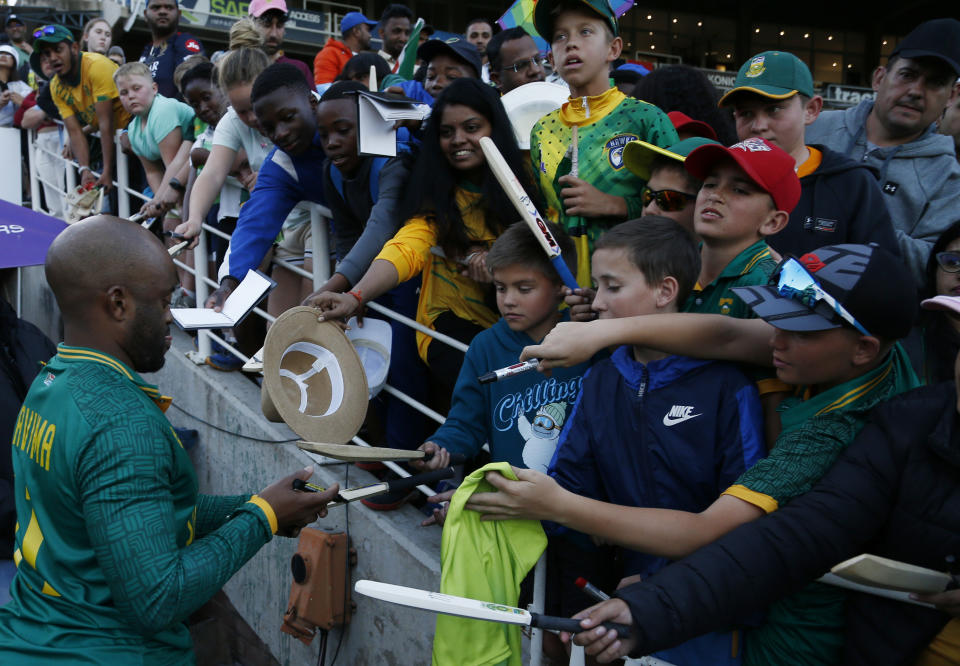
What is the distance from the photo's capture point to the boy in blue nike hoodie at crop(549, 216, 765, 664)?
197 centimetres

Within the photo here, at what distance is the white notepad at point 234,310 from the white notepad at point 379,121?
2.36 ft

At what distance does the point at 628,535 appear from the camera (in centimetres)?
177

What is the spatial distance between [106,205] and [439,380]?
504 cm

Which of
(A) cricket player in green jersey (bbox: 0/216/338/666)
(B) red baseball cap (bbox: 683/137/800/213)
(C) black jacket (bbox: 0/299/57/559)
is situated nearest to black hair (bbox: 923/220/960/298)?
(B) red baseball cap (bbox: 683/137/800/213)

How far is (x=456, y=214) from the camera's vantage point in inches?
126

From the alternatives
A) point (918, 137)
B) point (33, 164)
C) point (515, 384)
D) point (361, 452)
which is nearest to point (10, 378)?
point (361, 452)

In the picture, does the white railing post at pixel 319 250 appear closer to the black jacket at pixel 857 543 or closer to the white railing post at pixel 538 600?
the white railing post at pixel 538 600

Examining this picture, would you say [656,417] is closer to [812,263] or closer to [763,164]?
[812,263]

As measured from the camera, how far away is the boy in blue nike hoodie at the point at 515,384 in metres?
2.52

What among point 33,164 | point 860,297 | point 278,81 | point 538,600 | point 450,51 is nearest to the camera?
point 860,297

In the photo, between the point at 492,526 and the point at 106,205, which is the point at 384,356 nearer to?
the point at 492,526

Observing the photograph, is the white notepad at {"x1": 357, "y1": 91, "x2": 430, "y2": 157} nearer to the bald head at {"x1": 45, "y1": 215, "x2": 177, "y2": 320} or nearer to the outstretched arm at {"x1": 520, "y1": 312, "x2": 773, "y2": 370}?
the bald head at {"x1": 45, "y1": 215, "x2": 177, "y2": 320}

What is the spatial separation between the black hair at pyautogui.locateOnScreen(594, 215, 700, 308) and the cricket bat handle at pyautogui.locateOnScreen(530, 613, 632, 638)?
0.96m

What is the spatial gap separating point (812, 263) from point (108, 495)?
1700 millimetres
